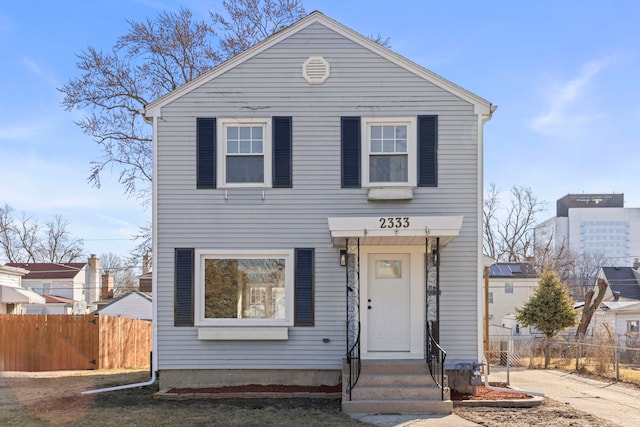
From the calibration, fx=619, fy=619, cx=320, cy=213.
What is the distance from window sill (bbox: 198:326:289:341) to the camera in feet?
34.5

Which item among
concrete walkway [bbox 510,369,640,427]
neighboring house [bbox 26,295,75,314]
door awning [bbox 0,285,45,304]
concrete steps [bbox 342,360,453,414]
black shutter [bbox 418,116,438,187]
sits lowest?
neighboring house [bbox 26,295,75,314]

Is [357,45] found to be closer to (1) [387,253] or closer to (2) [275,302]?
(1) [387,253]

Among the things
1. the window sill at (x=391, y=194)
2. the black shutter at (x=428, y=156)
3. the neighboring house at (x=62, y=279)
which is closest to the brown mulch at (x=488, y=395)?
the window sill at (x=391, y=194)

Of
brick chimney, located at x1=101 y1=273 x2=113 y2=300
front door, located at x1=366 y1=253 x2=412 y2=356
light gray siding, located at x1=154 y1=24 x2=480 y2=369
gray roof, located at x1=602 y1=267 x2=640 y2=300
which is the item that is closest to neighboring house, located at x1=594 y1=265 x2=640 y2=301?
gray roof, located at x1=602 y1=267 x2=640 y2=300

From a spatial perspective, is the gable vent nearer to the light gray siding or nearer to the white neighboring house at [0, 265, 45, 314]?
the light gray siding

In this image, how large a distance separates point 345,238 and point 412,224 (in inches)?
44.9

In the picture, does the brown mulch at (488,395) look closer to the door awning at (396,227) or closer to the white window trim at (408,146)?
the door awning at (396,227)

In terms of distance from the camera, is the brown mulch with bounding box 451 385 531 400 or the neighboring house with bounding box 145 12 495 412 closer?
the brown mulch with bounding box 451 385 531 400

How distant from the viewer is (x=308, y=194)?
425 inches

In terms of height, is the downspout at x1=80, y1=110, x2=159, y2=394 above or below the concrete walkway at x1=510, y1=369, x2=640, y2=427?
above

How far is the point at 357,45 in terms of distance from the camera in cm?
1098

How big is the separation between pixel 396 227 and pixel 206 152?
3.63 metres

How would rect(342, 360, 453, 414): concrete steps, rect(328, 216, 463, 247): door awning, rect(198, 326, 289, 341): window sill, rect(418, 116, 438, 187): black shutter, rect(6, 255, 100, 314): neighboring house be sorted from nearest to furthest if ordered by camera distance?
1. rect(342, 360, 453, 414): concrete steps
2. rect(328, 216, 463, 247): door awning
3. rect(198, 326, 289, 341): window sill
4. rect(418, 116, 438, 187): black shutter
5. rect(6, 255, 100, 314): neighboring house

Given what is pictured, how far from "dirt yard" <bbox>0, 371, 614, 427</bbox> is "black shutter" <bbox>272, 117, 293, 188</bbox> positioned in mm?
3687
